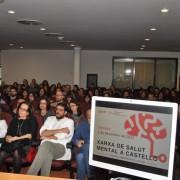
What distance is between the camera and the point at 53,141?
441 centimetres

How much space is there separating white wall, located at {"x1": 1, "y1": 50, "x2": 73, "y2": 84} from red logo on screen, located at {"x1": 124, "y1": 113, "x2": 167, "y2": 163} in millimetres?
13192

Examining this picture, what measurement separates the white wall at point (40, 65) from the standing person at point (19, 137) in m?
9.84

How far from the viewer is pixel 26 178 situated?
155 centimetres

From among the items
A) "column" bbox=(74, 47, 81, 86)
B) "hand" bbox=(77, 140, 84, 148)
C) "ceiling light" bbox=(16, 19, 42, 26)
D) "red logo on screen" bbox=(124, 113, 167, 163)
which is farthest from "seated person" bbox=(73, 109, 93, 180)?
"column" bbox=(74, 47, 81, 86)

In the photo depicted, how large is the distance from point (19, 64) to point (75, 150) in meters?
11.2

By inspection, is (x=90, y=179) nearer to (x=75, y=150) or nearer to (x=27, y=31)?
(x=75, y=150)

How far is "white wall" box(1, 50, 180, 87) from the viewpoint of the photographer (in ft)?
46.8

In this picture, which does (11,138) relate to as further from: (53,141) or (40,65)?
(40,65)

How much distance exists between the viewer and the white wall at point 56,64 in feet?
46.8

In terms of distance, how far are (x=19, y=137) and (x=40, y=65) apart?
34.4 feet

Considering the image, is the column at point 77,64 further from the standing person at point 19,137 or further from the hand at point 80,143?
the hand at point 80,143

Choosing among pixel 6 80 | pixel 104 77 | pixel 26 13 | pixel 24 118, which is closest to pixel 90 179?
pixel 24 118

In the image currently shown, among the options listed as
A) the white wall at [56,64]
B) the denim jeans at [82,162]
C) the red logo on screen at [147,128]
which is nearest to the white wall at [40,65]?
the white wall at [56,64]

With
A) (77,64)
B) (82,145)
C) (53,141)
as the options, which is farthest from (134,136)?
(77,64)
